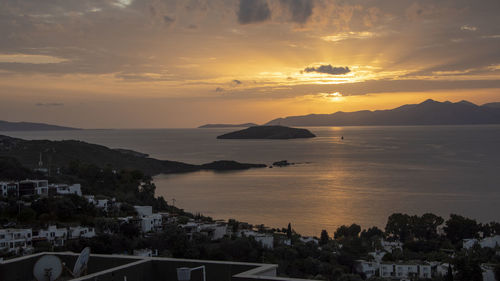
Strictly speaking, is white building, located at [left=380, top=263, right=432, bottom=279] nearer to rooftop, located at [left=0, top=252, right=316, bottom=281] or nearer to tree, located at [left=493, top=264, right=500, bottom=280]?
tree, located at [left=493, top=264, right=500, bottom=280]

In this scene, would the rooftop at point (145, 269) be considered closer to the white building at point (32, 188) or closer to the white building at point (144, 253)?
the white building at point (144, 253)

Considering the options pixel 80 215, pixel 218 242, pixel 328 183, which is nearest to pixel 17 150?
pixel 328 183

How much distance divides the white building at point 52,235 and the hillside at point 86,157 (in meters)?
30.8

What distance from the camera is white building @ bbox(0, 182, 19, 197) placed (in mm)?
17875

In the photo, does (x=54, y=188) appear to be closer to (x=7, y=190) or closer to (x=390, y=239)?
(x=7, y=190)

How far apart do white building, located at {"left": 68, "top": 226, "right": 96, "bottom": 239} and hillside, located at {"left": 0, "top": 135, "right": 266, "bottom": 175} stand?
30387 millimetres

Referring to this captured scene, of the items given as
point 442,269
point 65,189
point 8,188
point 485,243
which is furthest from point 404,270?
point 8,188

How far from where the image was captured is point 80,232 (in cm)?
1414

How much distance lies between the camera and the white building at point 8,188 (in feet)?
58.6

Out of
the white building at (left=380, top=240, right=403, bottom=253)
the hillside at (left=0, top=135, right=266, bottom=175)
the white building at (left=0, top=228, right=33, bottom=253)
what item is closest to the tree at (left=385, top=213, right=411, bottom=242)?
the white building at (left=380, top=240, right=403, bottom=253)

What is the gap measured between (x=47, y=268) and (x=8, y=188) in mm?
17184

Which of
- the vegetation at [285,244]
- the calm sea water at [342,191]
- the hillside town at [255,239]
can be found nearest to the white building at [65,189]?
the hillside town at [255,239]

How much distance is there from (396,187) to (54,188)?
79.2 feet

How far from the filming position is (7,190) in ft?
59.2
